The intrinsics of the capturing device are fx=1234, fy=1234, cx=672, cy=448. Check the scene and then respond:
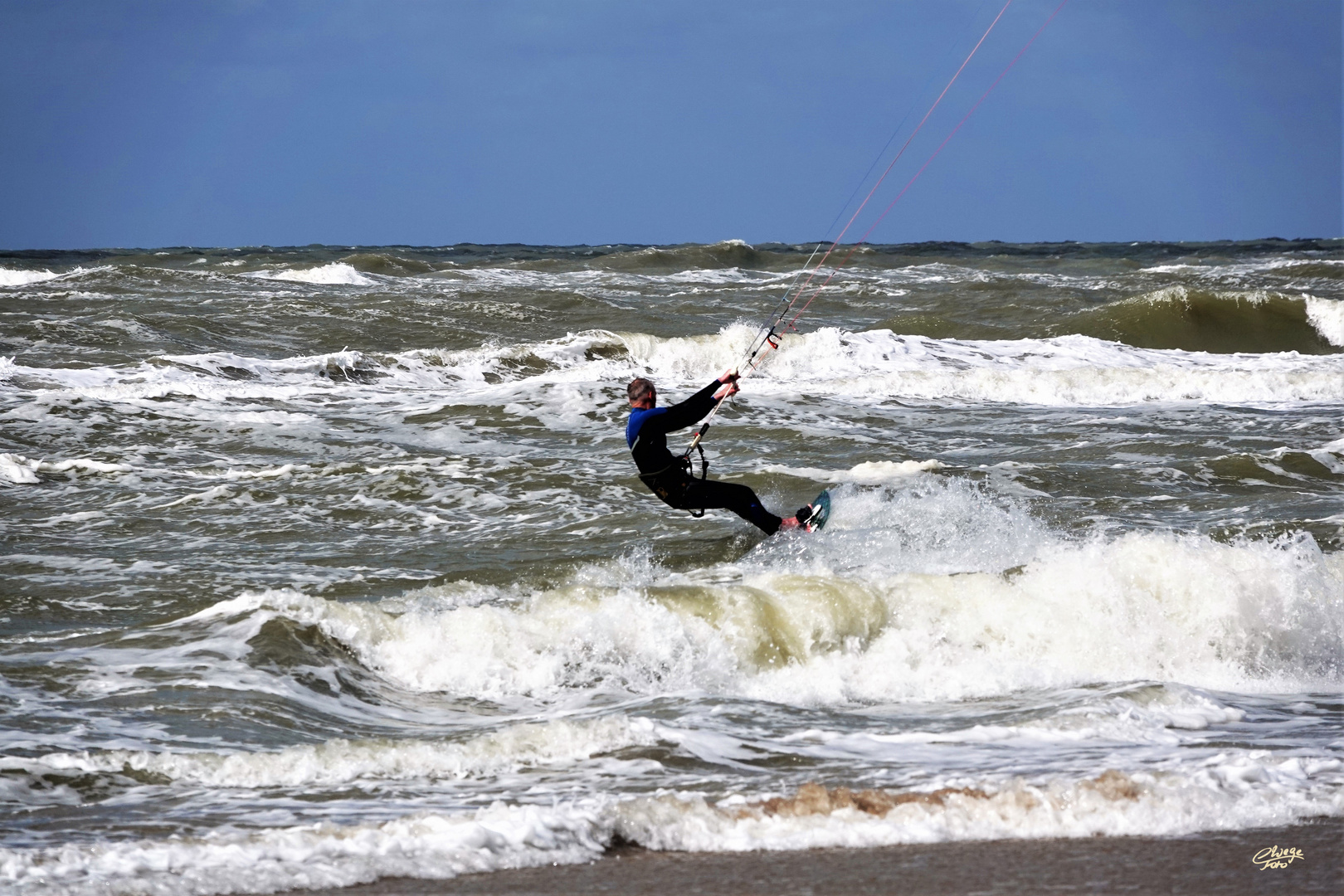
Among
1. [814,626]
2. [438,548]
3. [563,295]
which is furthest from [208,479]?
[563,295]

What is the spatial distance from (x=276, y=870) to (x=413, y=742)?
1.44 metres

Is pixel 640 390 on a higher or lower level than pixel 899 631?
higher

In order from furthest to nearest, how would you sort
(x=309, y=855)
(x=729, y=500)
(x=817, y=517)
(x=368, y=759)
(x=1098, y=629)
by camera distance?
(x=817, y=517)
(x=729, y=500)
(x=1098, y=629)
(x=368, y=759)
(x=309, y=855)

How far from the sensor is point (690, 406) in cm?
870

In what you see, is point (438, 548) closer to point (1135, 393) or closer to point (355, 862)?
point (355, 862)

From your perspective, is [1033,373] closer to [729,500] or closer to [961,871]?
[729,500]

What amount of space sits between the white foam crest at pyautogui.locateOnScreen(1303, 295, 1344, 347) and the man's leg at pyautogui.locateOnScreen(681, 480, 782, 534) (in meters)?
20.3

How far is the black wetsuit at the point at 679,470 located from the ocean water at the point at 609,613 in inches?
15.3

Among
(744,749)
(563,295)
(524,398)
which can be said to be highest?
(563,295)

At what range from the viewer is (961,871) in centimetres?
387

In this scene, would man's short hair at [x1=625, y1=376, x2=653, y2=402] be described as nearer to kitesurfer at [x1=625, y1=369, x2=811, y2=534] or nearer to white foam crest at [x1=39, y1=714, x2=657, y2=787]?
kitesurfer at [x1=625, y1=369, x2=811, y2=534]

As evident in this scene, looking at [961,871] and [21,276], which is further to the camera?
[21,276]

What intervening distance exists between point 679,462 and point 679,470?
8 centimetres

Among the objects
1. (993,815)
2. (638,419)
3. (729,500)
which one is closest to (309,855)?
(993,815)
